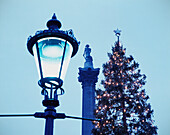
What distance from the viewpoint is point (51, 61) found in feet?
8.79

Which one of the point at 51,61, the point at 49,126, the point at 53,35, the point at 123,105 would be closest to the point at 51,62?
the point at 51,61

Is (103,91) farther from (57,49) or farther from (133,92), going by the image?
(57,49)

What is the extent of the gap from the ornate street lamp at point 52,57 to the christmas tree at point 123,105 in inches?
444

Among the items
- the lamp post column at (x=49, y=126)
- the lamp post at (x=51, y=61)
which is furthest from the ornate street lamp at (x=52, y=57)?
the lamp post column at (x=49, y=126)

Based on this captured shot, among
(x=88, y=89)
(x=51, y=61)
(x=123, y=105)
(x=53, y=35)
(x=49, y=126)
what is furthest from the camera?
(x=88, y=89)

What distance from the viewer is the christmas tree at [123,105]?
1373 cm

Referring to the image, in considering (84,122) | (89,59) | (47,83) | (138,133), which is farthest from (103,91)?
(47,83)

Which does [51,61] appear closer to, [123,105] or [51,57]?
[51,57]

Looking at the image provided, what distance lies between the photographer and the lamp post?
2.65m

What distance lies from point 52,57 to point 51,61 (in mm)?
50

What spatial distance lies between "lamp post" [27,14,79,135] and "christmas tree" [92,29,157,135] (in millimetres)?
11275

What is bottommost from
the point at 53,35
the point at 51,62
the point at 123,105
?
the point at 51,62

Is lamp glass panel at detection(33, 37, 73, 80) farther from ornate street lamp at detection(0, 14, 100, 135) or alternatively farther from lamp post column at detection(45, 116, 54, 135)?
lamp post column at detection(45, 116, 54, 135)

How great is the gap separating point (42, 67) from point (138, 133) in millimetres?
12047
